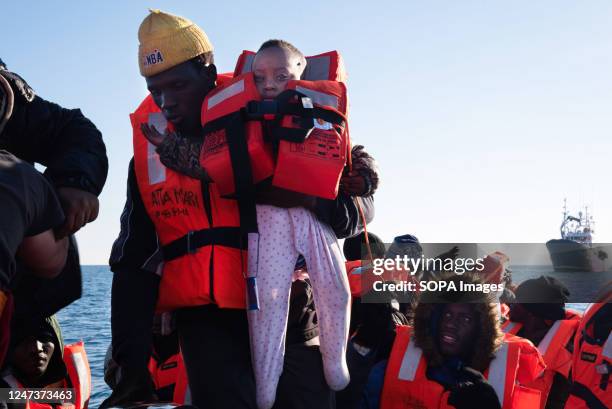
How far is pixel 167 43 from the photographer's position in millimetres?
3037

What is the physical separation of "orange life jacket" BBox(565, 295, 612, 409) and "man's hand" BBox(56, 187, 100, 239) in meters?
5.20

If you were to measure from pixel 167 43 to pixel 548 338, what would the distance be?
5.74m

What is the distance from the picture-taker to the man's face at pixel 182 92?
10.0 ft

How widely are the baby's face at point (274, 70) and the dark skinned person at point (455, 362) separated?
3.17 meters

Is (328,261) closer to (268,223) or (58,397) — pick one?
(268,223)

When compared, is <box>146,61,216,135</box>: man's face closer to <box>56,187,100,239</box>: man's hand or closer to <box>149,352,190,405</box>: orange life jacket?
<box>56,187,100,239</box>: man's hand

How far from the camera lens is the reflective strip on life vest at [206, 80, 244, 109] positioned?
2963 mm

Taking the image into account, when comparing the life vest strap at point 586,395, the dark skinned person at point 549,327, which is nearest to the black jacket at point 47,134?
the life vest strap at point 586,395

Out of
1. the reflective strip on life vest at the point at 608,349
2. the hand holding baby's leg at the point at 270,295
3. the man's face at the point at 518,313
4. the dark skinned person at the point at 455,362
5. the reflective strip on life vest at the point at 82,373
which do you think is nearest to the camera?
the hand holding baby's leg at the point at 270,295

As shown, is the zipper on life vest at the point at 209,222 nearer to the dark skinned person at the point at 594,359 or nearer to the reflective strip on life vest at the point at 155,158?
the reflective strip on life vest at the point at 155,158

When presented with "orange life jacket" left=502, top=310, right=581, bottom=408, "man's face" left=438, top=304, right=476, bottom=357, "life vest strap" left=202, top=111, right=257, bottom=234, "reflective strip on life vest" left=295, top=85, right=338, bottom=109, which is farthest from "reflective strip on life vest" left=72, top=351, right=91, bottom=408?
"reflective strip on life vest" left=295, top=85, right=338, bottom=109

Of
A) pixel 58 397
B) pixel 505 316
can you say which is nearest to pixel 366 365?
pixel 58 397

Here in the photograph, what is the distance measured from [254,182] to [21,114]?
889 millimetres

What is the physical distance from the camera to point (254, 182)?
2963 mm
